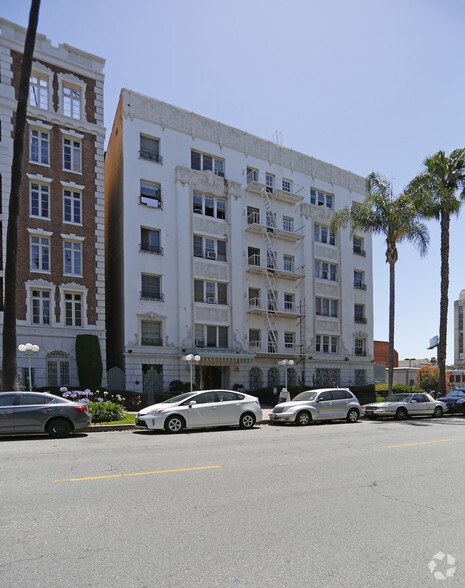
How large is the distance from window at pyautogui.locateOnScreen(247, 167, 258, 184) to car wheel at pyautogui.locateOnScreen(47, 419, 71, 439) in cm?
2445

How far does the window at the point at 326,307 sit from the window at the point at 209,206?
10593 mm

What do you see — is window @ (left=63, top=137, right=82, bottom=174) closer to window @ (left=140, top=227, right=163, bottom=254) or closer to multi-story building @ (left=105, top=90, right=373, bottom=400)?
multi-story building @ (left=105, top=90, right=373, bottom=400)

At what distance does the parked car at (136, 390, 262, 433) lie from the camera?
50.2ft

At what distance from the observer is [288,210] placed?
36.8 meters

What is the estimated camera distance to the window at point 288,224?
36750 millimetres

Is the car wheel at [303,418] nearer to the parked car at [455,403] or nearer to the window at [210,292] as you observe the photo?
the parked car at [455,403]

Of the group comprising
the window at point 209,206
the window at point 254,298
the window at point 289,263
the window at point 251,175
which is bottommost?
the window at point 254,298

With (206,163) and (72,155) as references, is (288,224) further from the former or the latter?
(72,155)

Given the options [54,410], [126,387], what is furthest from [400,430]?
[126,387]

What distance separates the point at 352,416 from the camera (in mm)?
20234

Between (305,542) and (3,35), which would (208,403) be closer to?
(305,542)

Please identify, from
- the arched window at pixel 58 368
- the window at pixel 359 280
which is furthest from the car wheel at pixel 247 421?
the window at pixel 359 280

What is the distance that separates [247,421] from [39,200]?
1726 centimetres

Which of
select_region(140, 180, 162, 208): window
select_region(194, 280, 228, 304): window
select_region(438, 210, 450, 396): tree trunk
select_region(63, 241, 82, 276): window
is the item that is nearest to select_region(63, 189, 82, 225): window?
select_region(63, 241, 82, 276): window
